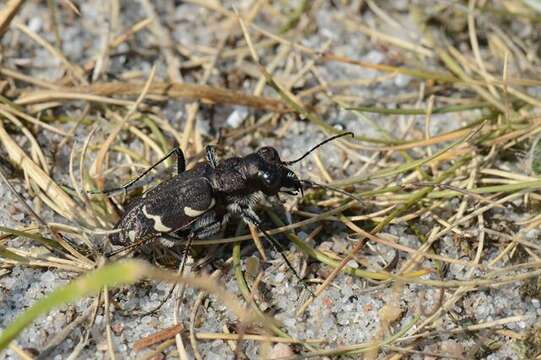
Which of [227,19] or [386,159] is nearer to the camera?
[386,159]

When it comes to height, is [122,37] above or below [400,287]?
above

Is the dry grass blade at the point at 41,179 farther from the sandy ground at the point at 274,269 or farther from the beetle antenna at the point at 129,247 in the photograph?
the beetle antenna at the point at 129,247

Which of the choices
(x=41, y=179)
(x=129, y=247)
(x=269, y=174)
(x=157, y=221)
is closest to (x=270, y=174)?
(x=269, y=174)

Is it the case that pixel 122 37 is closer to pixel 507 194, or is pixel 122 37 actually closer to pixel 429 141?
pixel 429 141

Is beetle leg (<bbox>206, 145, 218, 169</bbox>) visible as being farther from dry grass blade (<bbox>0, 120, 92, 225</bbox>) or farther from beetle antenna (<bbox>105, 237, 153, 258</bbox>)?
dry grass blade (<bbox>0, 120, 92, 225</bbox>)

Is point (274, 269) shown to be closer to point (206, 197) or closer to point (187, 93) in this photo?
point (206, 197)

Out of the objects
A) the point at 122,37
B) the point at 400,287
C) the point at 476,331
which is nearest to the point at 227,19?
the point at 122,37

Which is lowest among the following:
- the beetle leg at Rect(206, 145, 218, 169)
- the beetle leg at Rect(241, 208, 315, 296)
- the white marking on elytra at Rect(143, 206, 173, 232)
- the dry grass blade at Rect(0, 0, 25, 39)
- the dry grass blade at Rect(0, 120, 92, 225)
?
the beetle leg at Rect(241, 208, 315, 296)

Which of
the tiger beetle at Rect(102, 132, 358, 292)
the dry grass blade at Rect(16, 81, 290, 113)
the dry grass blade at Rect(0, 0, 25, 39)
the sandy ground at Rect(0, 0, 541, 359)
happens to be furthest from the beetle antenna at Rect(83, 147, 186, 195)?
the dry grass blade at Rect(0, 0, 25, 39)
